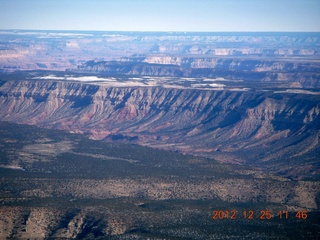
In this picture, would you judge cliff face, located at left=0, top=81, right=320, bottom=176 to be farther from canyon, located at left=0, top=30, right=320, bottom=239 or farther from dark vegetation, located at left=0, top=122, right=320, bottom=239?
dark vegetation, located at left=0, top=122, right=320, bottom=239

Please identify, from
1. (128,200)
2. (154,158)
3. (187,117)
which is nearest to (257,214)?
(128,200)

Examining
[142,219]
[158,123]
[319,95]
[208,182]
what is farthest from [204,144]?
[142,219]

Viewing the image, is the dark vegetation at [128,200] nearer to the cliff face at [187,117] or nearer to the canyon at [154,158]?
the canyon at [154,158]

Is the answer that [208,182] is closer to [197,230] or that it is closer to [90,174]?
[90,174]

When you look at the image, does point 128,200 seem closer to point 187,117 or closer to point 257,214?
point 257,214

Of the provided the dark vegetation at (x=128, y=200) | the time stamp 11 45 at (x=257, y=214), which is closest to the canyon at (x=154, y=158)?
the dark vegetation at (x=128, y=200)
